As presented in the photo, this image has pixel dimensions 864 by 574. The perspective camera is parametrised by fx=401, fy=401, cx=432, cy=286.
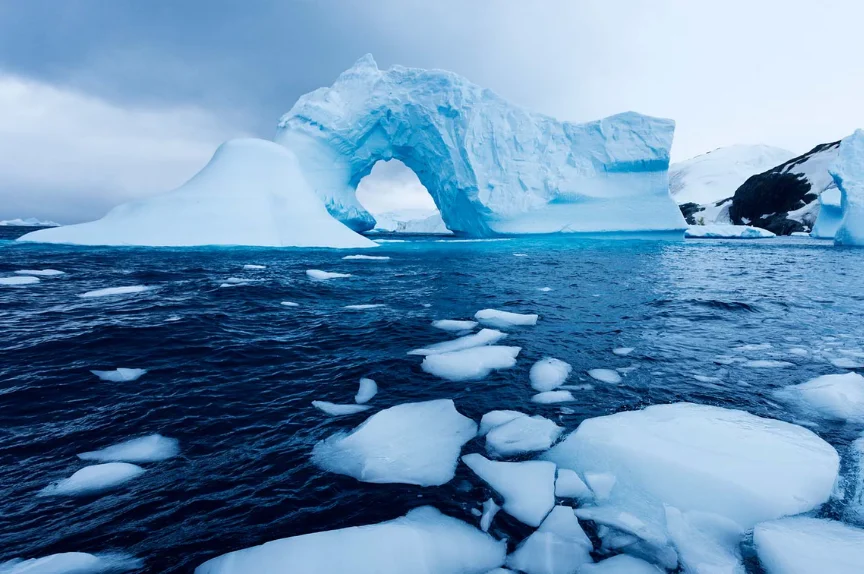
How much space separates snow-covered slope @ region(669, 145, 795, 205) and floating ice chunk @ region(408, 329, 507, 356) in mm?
74155

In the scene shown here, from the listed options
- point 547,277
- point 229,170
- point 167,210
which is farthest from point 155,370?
point 229,170

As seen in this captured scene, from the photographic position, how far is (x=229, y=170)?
15930 mm

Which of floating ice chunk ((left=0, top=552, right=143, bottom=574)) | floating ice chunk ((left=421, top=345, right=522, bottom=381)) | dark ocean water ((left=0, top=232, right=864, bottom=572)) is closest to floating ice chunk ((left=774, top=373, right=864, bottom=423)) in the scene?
dark ocean water ((left=0, top=232, right=864, bottom=572))

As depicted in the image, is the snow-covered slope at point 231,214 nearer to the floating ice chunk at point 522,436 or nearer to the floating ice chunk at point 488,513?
the floating ice chunk at point 522,436

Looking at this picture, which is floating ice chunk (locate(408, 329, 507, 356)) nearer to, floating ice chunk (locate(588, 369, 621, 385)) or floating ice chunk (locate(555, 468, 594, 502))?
floating ice chunk (locate(588, 369, 621, 385))

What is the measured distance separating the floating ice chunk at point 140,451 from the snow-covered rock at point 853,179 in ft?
98.6

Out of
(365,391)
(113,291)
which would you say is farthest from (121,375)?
(113,291)

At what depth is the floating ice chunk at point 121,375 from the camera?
338cm

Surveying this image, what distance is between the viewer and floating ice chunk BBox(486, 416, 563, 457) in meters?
2.47

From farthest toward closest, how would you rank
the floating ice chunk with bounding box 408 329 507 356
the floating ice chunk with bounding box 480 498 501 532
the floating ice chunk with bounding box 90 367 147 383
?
the floating ice chunk with bounding box 408 329 507 356 < the floating ice chunk with bounding box 90 367 147 383 < the floating ice chunk with bounding box 480 498 501 532

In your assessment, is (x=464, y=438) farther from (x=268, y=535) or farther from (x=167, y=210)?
(x=167, y=210)

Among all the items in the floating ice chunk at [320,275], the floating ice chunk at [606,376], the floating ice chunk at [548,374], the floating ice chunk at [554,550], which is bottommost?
the floating ice chunk at [554,550]

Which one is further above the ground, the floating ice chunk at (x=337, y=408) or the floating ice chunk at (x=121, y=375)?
the floating ice chunk at (x=121, y=375)

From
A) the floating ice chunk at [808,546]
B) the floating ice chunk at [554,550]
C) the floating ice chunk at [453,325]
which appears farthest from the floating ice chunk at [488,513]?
the floating ice chunk at [453,325]
